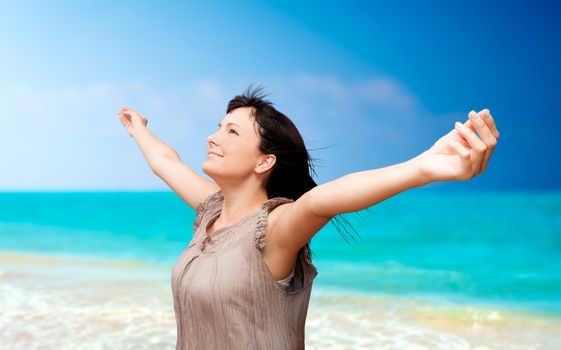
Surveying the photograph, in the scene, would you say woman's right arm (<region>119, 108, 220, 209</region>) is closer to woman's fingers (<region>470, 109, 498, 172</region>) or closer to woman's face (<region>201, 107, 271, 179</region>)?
woman's face (<region>201, 107, 271, 179</region>)

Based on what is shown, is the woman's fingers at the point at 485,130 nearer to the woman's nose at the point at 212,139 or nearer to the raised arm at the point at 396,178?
the raised arm at the point at 396,178

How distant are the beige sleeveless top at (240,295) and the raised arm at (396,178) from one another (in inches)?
5.3

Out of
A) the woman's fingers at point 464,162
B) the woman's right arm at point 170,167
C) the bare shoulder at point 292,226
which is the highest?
the woman's right arm at point 170,167

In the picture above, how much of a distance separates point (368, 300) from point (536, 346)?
8.00 ft

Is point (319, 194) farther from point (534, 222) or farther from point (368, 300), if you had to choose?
point (534, 222)

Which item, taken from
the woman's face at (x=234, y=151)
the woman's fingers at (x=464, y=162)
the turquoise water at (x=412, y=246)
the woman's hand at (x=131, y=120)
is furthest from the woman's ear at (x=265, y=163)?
the turquoise water at (x=412, y=246)

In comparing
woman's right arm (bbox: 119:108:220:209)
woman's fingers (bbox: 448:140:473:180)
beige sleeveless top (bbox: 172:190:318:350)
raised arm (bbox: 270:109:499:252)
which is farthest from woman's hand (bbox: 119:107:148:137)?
woman's fingers (bbox: 448:140:473:180)

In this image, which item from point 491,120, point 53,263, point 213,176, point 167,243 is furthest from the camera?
point 167,243

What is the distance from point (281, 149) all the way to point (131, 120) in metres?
1.04

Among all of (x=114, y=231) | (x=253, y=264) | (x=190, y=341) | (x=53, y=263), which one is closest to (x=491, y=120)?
(x=253, y=264)

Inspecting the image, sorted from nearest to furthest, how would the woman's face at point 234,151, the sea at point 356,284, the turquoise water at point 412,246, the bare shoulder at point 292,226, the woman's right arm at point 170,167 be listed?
the bare shoulder at point 292,226 < the woman's face at point 234,151 < the woman's right arm at point 170,167 < the sea at point 356,284 < the turquoise water at point 412,246

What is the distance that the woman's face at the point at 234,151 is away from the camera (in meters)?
2.34

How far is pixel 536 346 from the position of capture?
6.19m

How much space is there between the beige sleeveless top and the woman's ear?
0.12m
